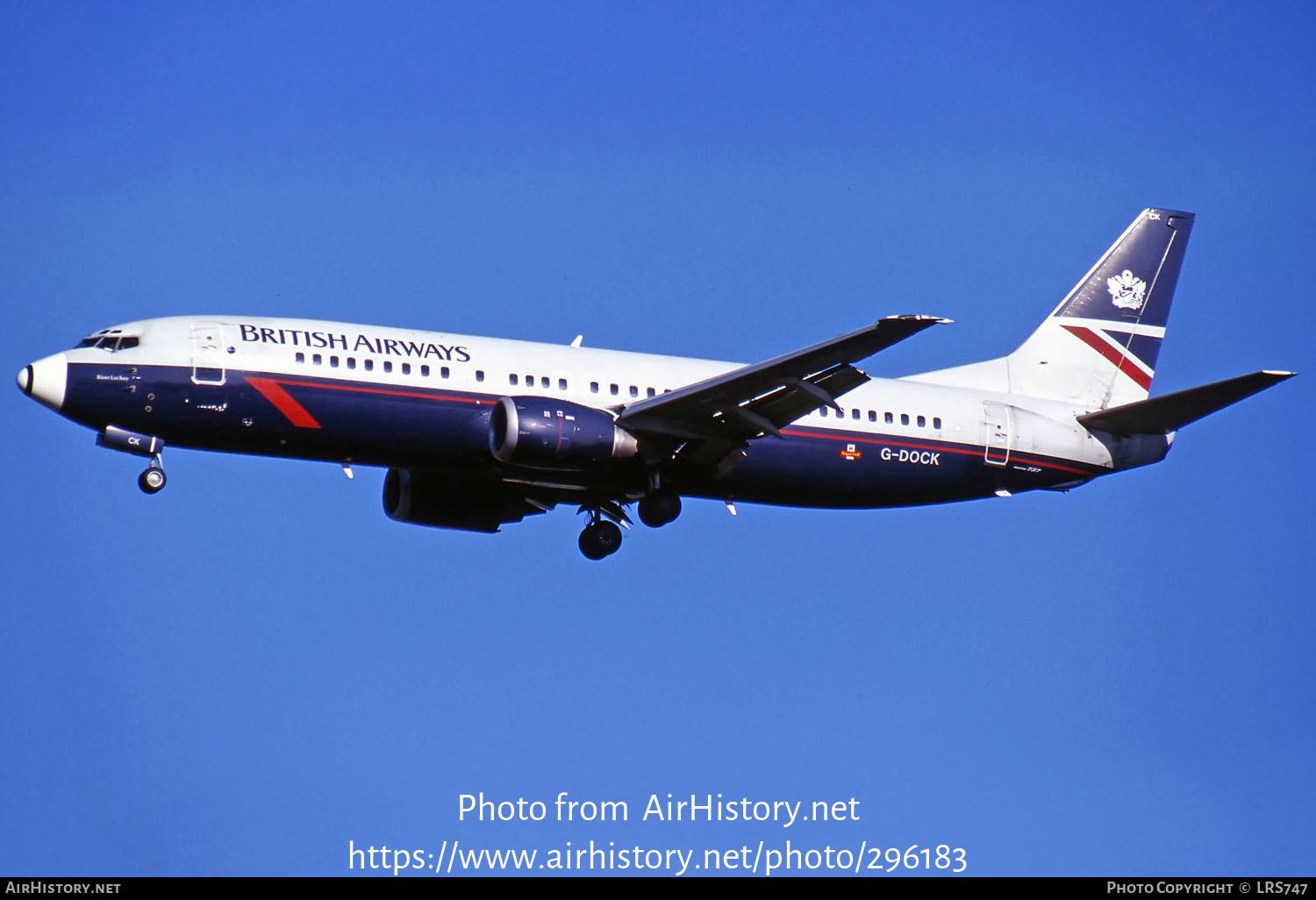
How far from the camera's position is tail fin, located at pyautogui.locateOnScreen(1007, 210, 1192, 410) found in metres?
49.3

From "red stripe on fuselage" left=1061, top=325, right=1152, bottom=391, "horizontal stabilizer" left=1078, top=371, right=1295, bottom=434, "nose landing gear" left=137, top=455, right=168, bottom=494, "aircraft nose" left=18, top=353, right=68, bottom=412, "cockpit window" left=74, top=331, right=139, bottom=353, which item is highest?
"red stripe on fuselage" left=1061, top=325, right=1152, bottom=391

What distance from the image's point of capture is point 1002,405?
Answer: 153ft

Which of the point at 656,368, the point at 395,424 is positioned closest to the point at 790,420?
the point at 656,368

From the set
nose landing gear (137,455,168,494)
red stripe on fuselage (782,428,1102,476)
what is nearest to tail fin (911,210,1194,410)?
red stripe on fuselage (782,428,1102,476)

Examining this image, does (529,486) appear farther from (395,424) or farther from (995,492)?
(995,492)

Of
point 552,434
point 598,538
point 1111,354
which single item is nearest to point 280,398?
point 552,434

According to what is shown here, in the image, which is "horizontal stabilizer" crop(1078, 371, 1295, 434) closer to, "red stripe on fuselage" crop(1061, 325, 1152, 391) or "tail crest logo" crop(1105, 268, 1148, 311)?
"red stripe on fuselage" crop(1061, 325, 1152, 391)

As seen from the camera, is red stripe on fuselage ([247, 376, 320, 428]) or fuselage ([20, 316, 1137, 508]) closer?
fuselage ([20, 316, 1137, 508])

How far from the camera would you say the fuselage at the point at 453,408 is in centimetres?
3881

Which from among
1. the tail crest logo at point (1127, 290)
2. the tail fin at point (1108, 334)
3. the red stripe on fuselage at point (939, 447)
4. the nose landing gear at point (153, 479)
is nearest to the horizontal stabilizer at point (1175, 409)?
the red stripe on fuselage at point (939, 447)

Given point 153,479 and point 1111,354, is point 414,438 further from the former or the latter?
point 1111,354

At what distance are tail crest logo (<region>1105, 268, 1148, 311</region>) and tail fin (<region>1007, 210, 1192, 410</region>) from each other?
0.02 m

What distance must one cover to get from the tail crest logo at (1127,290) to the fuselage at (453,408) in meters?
6.74

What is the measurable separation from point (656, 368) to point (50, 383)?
530 inches
